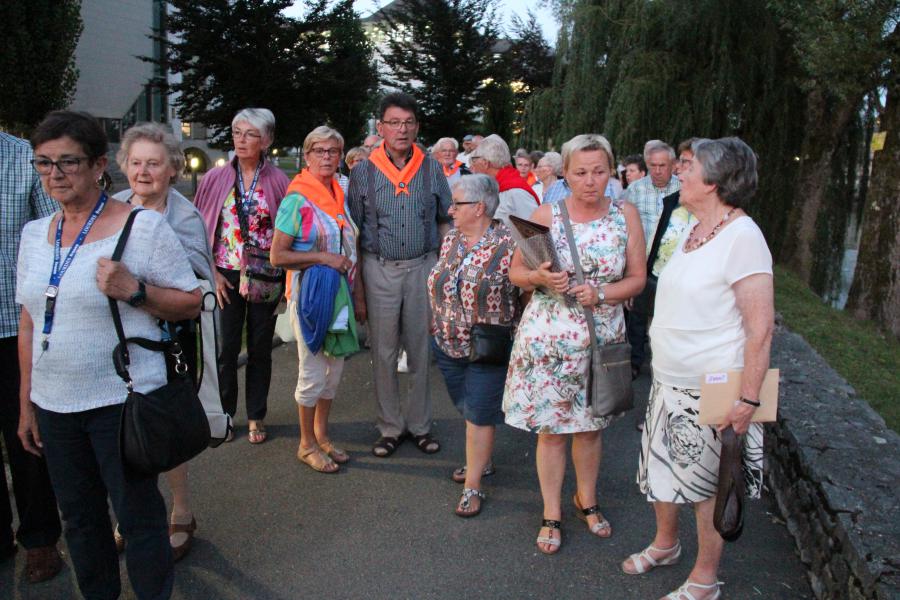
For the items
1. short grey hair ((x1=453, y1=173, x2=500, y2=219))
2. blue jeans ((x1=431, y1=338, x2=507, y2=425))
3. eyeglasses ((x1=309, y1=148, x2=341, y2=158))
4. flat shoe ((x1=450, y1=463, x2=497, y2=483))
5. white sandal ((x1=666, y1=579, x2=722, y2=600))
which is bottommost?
flat shoe ((x1=450, y1=463, x2=497, y2=483))

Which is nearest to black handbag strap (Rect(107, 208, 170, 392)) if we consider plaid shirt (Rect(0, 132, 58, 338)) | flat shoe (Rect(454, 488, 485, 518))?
plaid shirt (Rect(0, 132, 58, 338))

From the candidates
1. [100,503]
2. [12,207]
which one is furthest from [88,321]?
[12,207]

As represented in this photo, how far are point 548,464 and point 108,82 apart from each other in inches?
1262

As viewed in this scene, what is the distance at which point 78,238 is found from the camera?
247 centimetres

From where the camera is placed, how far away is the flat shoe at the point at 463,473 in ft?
14.0

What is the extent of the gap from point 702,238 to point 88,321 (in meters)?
2.31

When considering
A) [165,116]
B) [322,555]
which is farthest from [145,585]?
[165,116]

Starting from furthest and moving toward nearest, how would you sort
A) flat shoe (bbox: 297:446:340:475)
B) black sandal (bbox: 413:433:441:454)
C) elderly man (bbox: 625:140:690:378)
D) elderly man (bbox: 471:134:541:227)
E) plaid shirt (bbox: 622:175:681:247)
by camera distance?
plaid shirt (bbox: 622:175:681:247)
elderly man (bbox: 625:140:690:378)
elderly man (bbox: 471:134:541:227)
black sandal (bbox: 413:433:441:454)
flat shoe (bbox: 297:446:340:475)

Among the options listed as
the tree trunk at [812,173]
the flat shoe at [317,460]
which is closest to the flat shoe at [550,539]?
the flat shoe at [317,460]

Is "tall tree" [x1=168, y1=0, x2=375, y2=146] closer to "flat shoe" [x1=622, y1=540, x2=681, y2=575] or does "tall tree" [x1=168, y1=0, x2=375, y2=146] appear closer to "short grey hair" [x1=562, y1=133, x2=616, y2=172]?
"short grey hair" [x1=562, y1=133, x2=616, y2=172]

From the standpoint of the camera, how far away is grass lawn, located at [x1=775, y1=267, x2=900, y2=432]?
224 inches

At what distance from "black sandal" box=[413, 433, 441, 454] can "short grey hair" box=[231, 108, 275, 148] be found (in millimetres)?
2155

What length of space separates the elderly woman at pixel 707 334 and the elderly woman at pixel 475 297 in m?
0.92

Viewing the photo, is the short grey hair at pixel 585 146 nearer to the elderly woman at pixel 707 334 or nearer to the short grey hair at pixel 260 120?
the elderly woman at pixel 707 334
